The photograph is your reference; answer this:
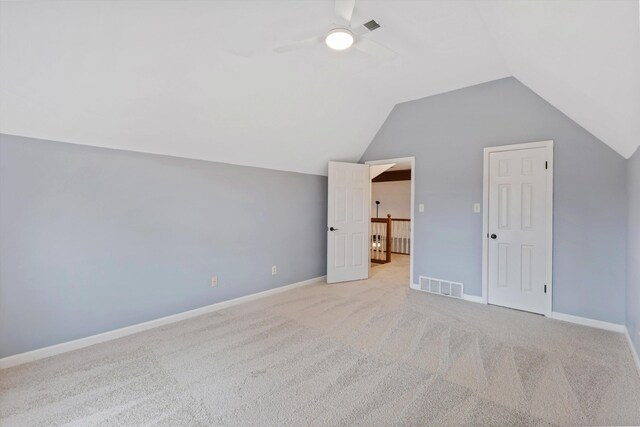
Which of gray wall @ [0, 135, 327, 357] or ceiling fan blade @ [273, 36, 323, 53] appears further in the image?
gray wall @ [0, 135, 327, 357]

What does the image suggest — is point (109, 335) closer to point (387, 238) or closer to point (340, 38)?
point (340, 38)

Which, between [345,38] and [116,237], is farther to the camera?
[116,237]

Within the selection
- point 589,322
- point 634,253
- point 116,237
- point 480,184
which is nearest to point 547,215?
point 480,184

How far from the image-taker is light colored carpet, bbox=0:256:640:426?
181 cm

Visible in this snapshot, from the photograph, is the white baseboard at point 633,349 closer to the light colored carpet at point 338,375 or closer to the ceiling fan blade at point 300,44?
the light colored carpet at point 338,375

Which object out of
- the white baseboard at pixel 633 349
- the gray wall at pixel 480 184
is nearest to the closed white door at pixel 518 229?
the gray wall at pixel 480 184

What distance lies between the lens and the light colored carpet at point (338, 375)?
181 centimetres

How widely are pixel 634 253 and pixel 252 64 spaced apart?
3.71m

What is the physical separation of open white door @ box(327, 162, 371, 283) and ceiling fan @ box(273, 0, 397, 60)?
2.46 meters

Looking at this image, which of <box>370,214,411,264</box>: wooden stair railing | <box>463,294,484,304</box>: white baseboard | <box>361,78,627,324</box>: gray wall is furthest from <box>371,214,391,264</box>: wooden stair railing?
<box>463,294,484,304</box>: white baseboard

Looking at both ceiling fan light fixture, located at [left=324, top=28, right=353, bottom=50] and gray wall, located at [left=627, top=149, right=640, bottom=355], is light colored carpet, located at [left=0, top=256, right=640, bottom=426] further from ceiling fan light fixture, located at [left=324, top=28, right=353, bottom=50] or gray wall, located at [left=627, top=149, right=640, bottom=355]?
ceiling fan light fixture, located at [left=324, top=28, right=353, bottom=50]

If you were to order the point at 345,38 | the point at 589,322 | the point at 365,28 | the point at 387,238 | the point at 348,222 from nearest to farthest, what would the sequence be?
1. the point at 365,28
2. the point at 345,38
3. the point at 589,322
4. the point at 348,222
5. the point at 387,238

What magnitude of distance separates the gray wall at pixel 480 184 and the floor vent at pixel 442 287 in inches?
3.5

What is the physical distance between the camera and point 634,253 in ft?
8.11
